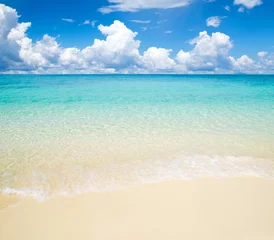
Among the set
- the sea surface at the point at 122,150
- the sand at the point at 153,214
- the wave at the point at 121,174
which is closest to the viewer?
the sand at the point at 153,214

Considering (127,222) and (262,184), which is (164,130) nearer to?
(262,184)

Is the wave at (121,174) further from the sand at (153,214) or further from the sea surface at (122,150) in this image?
the sand at (153,214)

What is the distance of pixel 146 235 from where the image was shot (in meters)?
3.34

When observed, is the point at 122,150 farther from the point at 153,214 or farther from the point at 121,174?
the point at 153,214

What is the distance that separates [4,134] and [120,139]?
5178 millimetres

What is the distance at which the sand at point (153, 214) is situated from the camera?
3.38m

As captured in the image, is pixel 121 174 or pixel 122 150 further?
pixel 122 150

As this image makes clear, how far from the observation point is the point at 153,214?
3785mm

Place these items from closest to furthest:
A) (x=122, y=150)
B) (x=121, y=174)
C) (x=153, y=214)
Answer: (x=153, y=214)
(x=121, y=174)
(x=122, y=150)

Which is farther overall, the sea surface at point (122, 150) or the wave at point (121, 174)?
the sea surface at point (122, 150)

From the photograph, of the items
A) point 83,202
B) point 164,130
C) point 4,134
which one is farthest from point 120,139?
point 4,134

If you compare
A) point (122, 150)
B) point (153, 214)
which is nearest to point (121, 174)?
point (122, 150)

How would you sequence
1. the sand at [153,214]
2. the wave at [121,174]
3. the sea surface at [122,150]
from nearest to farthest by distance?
1. the sand at [153,214]
2. the wave at [121,174]
3. the sea surface at [122,150]

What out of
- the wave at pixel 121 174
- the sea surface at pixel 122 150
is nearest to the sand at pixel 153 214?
the wave at pixel 121 174
